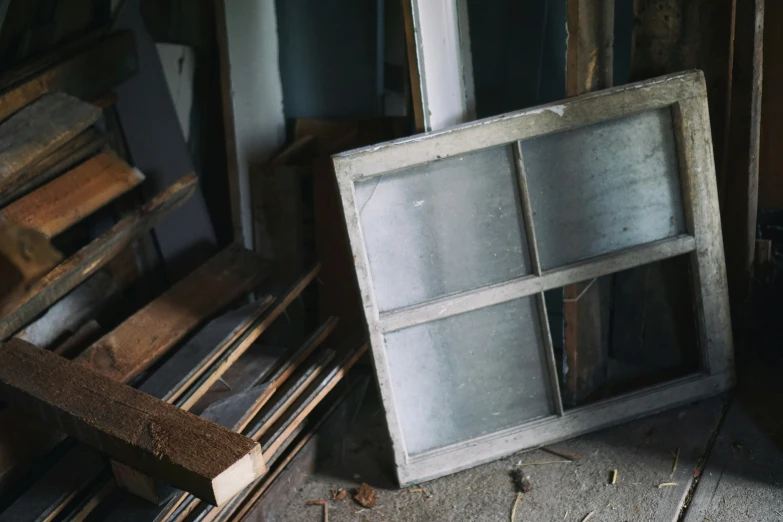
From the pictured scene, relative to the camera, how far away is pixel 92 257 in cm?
217

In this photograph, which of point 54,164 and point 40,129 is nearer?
point 40,129

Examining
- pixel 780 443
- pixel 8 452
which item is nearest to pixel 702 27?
pixel 780 443

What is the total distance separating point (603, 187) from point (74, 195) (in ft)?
4.92

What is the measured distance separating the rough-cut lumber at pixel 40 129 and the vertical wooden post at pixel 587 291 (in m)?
1.35

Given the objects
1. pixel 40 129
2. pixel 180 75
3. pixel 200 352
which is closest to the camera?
pixel 40 129

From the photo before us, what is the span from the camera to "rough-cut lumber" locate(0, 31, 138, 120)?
2127mm

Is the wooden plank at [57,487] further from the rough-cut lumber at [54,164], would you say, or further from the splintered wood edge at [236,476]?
the rough-cut lumber at [54,164]

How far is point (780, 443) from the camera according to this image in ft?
7.84

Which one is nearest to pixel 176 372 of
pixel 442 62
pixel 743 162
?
pixel 442 62

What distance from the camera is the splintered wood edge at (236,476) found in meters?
1.65

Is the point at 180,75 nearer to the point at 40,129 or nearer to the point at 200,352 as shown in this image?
the point at 40,129

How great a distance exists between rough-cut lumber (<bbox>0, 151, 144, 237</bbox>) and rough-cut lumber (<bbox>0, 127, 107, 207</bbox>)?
3cm

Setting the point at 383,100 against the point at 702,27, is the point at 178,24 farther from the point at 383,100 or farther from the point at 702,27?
the point at 702,27

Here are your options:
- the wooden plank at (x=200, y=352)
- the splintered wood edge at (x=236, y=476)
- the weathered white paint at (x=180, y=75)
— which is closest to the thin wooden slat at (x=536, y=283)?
the wooden plank at (x=200, y=352)
